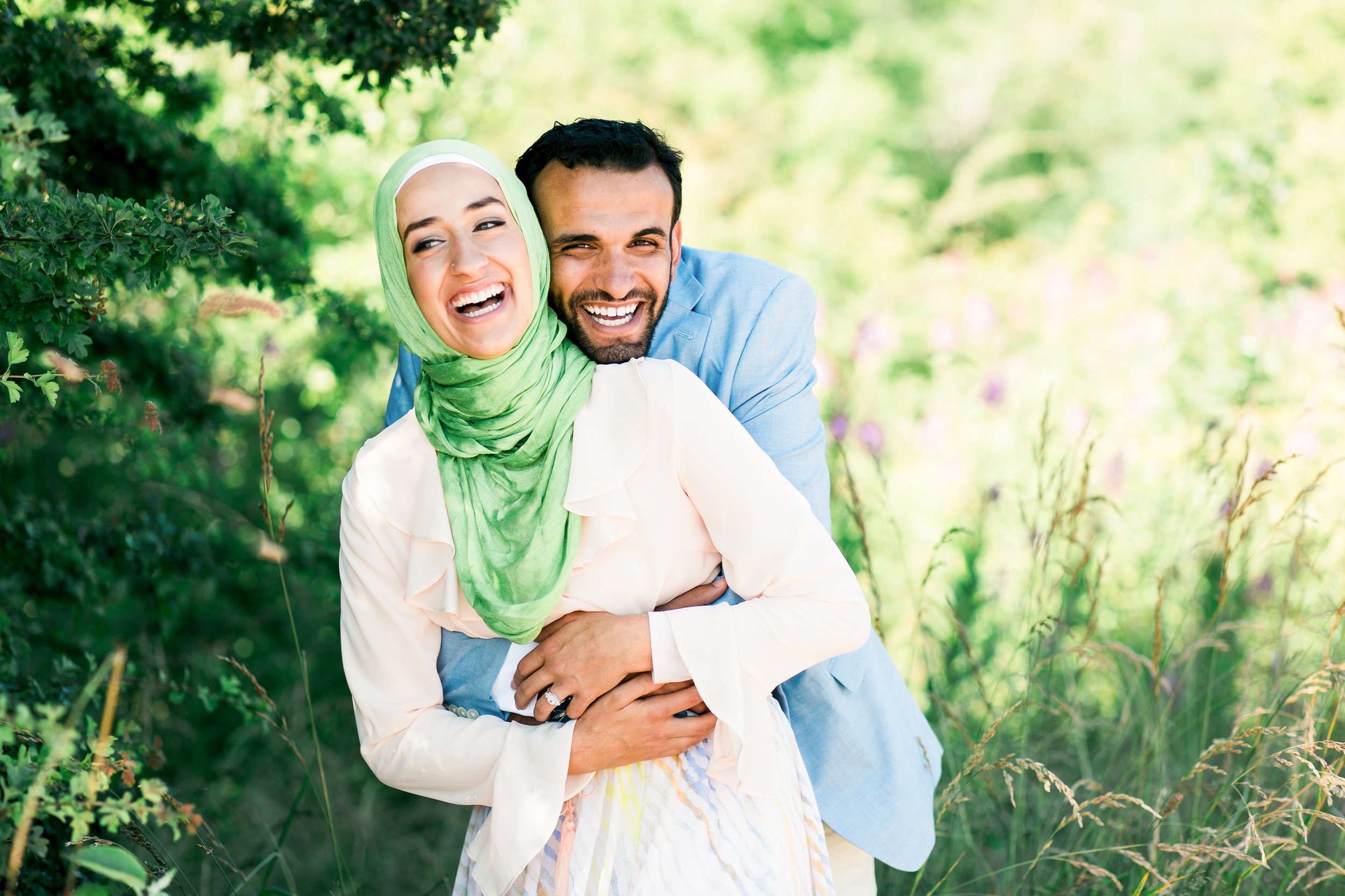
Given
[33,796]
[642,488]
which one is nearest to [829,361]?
[642,488]

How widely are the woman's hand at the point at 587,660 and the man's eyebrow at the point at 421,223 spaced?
2.38 ft

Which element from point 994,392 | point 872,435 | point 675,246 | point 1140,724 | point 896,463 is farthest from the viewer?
point 896,463

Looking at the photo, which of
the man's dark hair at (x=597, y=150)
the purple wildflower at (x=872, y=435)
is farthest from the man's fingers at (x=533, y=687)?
the purple wildflower at (x=872, y=435)

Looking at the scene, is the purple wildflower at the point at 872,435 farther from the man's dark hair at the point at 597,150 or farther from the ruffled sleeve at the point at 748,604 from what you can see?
the ruffled sleeve at the point at 748,604

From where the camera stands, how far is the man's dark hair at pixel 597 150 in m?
2.05

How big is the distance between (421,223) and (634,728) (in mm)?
932

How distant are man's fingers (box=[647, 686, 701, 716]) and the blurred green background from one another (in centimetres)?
61

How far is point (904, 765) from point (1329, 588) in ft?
7.22

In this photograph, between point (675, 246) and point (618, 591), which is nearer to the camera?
point (618, 591)

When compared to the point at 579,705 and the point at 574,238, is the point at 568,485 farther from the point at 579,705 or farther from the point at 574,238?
the point at 574,238

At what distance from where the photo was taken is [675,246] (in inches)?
88.2

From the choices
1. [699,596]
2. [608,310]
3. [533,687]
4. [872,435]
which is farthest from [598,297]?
[872,435]

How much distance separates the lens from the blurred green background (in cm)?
244

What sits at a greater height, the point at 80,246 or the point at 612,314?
the point at 80,246
